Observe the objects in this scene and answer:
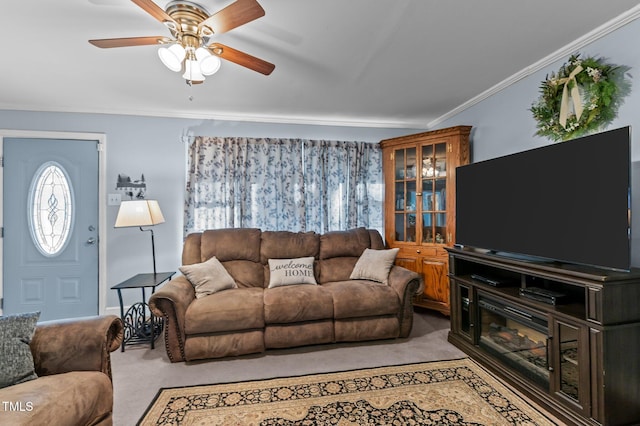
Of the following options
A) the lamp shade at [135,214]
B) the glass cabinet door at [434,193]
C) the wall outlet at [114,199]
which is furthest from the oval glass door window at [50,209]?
the glass cabinet door at [434,193]

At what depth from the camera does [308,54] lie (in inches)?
94.3

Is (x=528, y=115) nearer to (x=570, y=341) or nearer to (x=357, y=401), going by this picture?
(x=570, y=341)

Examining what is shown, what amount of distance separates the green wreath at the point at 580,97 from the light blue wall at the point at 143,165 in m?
3.37

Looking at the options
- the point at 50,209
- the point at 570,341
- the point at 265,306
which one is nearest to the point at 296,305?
the point at 265,306

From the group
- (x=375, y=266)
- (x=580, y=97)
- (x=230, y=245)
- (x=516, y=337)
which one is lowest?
(x=516, y=337)

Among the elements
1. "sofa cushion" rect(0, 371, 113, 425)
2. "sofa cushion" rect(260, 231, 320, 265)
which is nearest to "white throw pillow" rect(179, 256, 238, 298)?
"sofa cushion" rect(260, 231, 320, 265)

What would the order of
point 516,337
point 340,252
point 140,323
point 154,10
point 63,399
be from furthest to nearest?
point 340,252
point 140,323
point 516,337
point 154,10
point 63,399

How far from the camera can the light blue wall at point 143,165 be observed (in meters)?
3.60

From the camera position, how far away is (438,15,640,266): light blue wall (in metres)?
1.97

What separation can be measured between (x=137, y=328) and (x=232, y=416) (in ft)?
5.72

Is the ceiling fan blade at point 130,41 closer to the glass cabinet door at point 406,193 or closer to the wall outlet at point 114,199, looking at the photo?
the wall outlet at point 114,199

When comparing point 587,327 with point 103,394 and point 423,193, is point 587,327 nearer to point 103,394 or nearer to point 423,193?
point 423,193

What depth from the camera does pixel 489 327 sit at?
2561mm

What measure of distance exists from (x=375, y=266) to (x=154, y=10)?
276 cm
